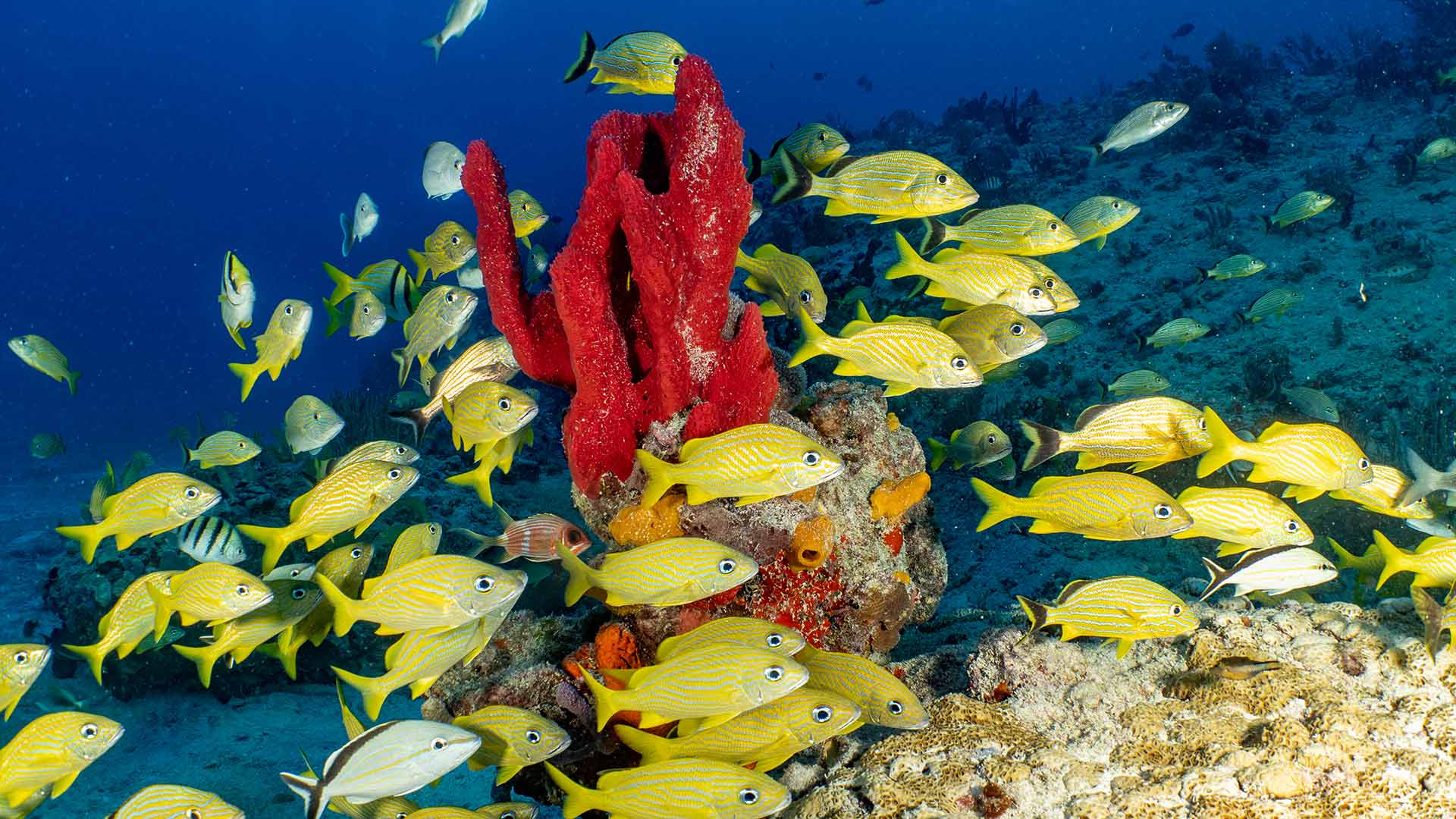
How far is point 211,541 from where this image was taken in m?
4.89

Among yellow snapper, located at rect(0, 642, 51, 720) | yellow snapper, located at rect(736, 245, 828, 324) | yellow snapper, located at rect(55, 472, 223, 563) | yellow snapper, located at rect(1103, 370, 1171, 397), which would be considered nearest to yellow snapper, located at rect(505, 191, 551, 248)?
yellow snapper, located at rect(736, 245, 828, 324)

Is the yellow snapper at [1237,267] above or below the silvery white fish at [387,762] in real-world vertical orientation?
below

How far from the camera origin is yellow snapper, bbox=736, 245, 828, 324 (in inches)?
171

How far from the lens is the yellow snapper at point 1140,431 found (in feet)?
11.8

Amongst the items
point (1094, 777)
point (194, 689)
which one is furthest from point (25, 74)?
point (1094, 777)

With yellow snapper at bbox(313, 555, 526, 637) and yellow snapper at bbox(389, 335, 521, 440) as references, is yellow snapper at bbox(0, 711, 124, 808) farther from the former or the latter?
yellow snapper at bbox(389, 335, 521, 440)

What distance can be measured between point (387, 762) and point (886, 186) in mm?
3498

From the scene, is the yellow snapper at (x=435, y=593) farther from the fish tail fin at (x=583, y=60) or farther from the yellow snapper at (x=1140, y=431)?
the fish tail fin at (x=583, y=60)

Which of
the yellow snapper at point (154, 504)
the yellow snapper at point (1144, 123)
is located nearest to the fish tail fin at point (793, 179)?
the yellow snapper at point (154, 504)

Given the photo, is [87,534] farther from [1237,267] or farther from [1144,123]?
[1237,267]

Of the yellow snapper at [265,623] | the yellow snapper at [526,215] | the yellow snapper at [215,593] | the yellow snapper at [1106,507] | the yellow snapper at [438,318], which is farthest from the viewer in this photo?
the yellow snapper at [526,215]

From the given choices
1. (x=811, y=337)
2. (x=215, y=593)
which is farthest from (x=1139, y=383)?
(x=215, y=593)

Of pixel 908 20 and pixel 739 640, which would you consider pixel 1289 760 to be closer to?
pixel 739 640

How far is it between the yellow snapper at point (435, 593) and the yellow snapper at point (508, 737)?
1.36 ft
